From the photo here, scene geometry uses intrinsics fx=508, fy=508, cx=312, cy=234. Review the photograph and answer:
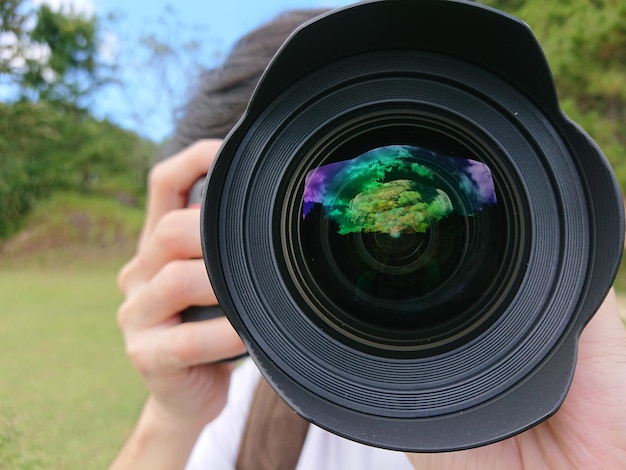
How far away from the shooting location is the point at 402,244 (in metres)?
0.48

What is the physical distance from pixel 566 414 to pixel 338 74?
390 millimetres

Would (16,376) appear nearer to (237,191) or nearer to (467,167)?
(237,191)

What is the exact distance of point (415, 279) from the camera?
0.50 meters

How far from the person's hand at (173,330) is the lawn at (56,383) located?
74mm

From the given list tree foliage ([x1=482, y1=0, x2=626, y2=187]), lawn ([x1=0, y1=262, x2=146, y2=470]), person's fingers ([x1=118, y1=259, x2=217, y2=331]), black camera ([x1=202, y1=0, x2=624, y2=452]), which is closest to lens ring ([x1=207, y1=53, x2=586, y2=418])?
black camera ([x1=202, y1=0, x2=624, y2=452])

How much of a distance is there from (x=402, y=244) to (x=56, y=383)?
1.62 ft

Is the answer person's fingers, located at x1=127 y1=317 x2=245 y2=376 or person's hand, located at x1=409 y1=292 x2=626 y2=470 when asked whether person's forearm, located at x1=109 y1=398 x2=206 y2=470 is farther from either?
person's hand, located at x1=409 y1=292 x2=626 y2=470

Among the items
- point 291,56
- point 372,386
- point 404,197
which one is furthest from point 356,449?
point 291,56

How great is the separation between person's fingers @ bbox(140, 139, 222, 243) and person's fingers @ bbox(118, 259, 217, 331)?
0.34 ft

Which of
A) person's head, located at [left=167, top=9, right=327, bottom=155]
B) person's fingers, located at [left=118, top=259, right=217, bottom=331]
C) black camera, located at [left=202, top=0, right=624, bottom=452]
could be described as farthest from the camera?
person's head, located at [left=167, top=9, right=327, bottom=155]

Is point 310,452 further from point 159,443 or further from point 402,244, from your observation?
point 402,244

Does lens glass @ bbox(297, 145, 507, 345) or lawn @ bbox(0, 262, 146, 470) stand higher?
lens glass @ bbox(297, 145, 507, 345)

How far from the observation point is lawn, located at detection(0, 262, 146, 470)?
0.51 metres

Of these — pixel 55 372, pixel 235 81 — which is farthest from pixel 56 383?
pixel 235 81
